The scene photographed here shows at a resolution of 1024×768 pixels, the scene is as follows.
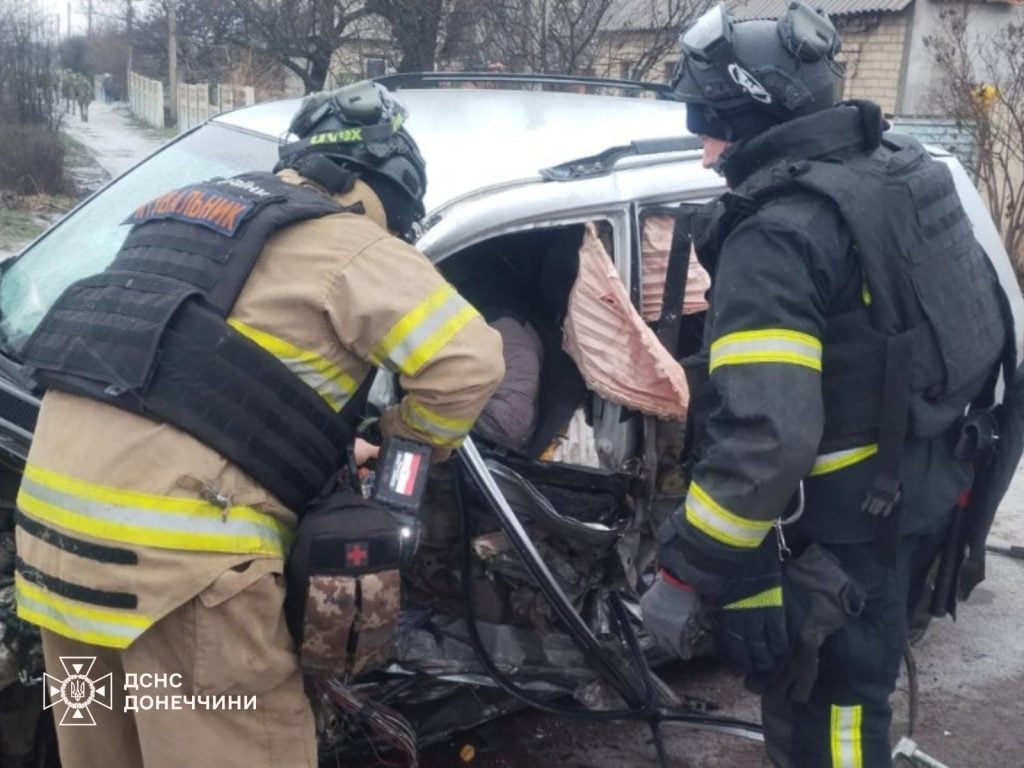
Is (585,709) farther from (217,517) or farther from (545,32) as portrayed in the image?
(545,32)

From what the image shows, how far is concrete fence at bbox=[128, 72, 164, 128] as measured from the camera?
36375 millimetres

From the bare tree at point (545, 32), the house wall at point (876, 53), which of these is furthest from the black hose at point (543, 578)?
the house wall at point (876, 53)

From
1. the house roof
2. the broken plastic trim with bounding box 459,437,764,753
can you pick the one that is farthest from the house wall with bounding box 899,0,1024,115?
the broken plastic trim with bounding box 459,437,764,753

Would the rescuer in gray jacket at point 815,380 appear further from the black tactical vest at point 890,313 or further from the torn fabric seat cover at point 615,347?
the torn fabric seat cover at point 615,347

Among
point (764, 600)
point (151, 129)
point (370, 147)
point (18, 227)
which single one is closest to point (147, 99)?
point (151, 129)

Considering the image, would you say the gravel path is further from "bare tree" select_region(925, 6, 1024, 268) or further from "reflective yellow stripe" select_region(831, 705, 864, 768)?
"reflective yellow stripe" select_region(831, 705, 864, 768)

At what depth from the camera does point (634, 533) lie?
308cm

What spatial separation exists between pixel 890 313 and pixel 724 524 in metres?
0.54

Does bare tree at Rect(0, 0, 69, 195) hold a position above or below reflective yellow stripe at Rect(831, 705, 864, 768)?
above

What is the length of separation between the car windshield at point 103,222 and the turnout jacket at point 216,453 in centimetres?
107

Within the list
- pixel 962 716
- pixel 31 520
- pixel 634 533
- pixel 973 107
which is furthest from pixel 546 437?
pixel 973 107

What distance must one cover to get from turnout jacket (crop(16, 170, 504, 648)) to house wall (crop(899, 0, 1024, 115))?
1659 centimetres

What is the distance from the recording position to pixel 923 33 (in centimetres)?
1728

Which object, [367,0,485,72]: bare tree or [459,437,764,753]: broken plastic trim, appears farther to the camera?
[367,0,485,72]: bare tree
